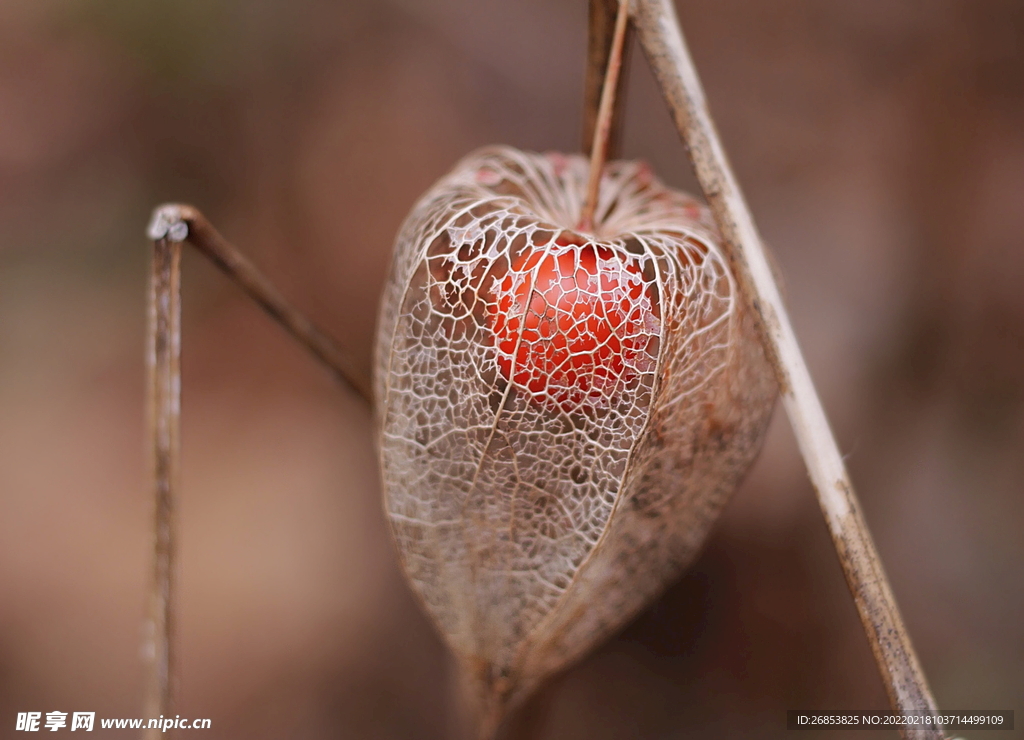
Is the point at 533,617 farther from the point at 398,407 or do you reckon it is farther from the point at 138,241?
the point at 138,241

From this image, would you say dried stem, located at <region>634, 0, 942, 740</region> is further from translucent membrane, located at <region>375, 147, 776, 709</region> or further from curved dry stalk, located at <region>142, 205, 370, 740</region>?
curved dry stalk, located at <region>142, 205, 370, 740</region>

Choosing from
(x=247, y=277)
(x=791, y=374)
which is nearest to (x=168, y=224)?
(x=247, y=277)

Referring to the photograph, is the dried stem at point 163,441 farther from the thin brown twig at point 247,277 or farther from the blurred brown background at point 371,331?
the blurred brown background at point 371,331

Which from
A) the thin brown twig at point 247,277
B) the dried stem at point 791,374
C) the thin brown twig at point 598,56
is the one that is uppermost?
the thin brown twig at point 598,56

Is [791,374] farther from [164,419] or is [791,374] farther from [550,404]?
[164,419]

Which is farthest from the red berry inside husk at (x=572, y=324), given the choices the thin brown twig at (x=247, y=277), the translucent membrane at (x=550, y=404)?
the thin brown twig at (x=247, y=277)

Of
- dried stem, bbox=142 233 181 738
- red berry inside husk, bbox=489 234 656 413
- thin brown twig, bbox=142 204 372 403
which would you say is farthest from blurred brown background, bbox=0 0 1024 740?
red berry inside husk, bbox=489 234 656 413
